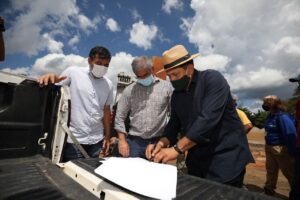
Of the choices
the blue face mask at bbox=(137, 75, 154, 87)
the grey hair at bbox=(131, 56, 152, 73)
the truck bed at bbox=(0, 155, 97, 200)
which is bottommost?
the truck bed at bbox=(0, 155, 97, 200)

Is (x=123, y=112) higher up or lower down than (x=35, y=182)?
higher up

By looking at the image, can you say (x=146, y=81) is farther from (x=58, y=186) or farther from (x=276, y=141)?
(x=276, y=141)

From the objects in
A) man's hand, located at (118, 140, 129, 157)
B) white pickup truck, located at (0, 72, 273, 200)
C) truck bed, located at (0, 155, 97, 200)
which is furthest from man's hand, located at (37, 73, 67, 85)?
man's hand, located at (118, 140, 129, 157)

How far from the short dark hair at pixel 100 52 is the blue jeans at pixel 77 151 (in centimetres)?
111

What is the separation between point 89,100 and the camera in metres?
3.08

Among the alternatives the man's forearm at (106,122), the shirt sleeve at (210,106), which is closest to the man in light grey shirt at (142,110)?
the man's forearm at (106,122)

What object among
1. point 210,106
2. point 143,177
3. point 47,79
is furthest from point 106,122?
A: point 143,177

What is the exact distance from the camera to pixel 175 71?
2.34m

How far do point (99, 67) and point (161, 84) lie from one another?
0.83 meters

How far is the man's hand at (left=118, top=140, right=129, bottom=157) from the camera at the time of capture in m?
3.21

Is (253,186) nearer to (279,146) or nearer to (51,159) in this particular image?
(279,146)

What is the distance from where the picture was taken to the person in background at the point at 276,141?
4859mm

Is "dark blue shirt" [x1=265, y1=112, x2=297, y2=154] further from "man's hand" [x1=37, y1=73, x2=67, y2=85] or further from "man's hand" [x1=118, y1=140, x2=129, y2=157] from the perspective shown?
"man's hand" [x1=37, y1=73, x2=67, y2=85]

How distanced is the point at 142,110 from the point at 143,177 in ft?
6.56
